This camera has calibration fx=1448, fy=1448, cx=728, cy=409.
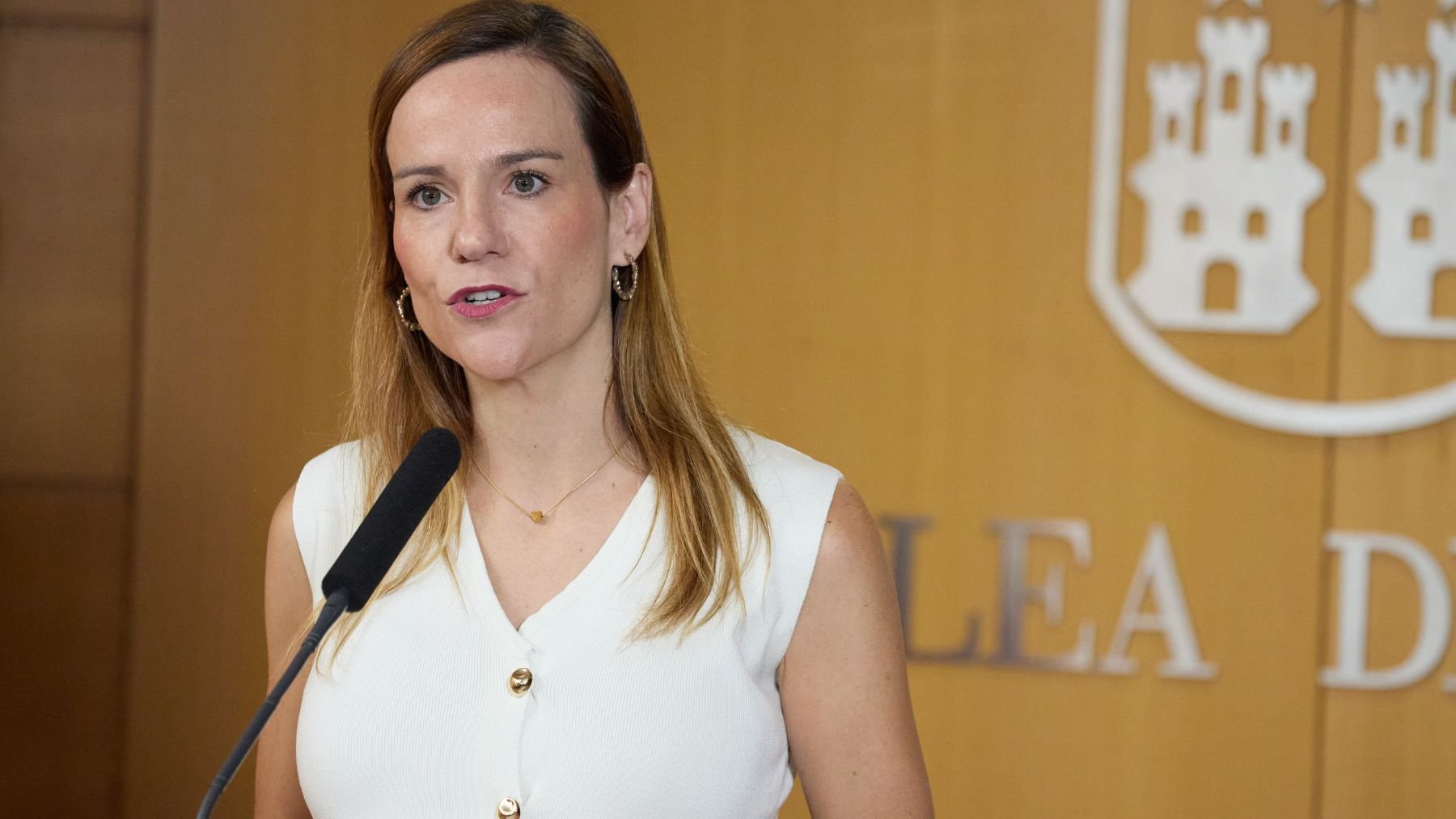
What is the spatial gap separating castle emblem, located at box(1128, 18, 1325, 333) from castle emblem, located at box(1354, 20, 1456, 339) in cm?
12

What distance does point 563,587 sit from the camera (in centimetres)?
146

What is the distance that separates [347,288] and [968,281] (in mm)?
1224

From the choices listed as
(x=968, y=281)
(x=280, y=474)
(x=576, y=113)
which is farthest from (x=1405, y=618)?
(x=280, y=474)

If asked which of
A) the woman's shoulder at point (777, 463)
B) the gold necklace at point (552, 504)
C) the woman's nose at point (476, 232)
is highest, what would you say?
the woman's nose at point (476, 232)

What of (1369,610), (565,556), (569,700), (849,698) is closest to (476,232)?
(565,556)

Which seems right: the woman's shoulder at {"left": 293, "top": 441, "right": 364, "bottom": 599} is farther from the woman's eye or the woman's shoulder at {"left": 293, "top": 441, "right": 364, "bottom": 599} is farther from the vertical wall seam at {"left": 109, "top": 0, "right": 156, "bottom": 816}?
the vertical wall seam at {"left": 109, "top": 0, "right": 156, "bottom": 816}

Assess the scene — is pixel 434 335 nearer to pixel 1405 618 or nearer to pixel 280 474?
pixel 280 474

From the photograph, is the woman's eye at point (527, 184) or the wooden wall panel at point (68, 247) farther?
the wooden wall panel at point (68, 247)

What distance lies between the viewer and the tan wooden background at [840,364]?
108 inches

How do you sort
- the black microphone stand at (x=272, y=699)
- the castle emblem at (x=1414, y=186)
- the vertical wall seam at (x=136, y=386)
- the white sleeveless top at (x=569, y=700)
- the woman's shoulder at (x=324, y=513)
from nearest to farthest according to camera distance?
the black microphone stand at (x=272, y=699) < the white sleeveless top at (x=569, y=700) < the woman's shoulder at (x=324, y=513) < the castle emblem at (x=1414, y=186) < the vertical wall seam at (x=136, y=386)

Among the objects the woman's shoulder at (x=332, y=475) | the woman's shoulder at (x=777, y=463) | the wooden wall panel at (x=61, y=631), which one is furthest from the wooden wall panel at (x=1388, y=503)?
the wooden wall panel at (x=61, y=631)

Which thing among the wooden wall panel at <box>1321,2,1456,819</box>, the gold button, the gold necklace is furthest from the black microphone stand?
the wooden wall panel at <box>1321,2,1456,819</box>

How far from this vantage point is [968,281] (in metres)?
2.78

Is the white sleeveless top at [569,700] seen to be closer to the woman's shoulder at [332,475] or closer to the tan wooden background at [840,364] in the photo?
the woman's shoulder at [332,475]
